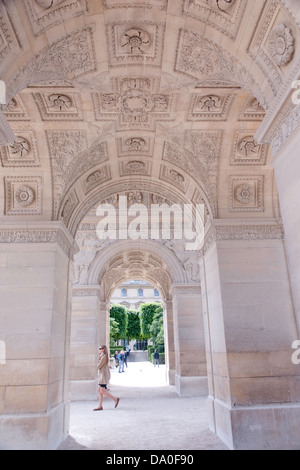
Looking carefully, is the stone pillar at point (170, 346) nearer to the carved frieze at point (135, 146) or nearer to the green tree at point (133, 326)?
the carved frieze at point (135, 146)

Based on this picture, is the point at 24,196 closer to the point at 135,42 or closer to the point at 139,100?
the point at 139,100

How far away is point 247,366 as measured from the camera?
8195mm

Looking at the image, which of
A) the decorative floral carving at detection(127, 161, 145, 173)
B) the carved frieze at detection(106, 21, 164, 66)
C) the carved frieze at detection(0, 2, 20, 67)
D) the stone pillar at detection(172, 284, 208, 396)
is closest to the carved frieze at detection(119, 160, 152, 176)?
the decorative floral carving at detection(127, 161, 145, 173)

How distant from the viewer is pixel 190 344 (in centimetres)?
1684

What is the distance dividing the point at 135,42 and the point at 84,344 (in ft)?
45.4

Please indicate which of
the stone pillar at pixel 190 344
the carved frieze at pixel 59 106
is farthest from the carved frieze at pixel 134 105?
the stone pillar at pixel 190 344

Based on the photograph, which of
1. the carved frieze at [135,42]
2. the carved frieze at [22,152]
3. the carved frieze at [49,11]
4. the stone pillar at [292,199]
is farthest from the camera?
the carved frieze at [22,152]

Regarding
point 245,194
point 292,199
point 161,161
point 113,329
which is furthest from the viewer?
point 113,329

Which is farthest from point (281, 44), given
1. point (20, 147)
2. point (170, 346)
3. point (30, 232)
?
point (170, 346)

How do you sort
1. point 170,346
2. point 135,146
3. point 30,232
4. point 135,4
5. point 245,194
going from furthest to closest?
point 170,346, point 135,146, point 245,194, point 30,232, point 135,4

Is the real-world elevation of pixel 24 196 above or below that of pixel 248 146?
below

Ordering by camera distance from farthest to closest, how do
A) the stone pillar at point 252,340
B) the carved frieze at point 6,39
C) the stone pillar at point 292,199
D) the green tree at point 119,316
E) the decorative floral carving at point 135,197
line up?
the green tree at point 119,316, the decorative floral carving at point 135,197, the stone pillar at point 252,340, the carved frieze at point 6,39, the stone pillar at point 292,199

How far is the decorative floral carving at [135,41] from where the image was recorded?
650 centimetres

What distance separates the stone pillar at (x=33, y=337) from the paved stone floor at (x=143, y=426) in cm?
98
